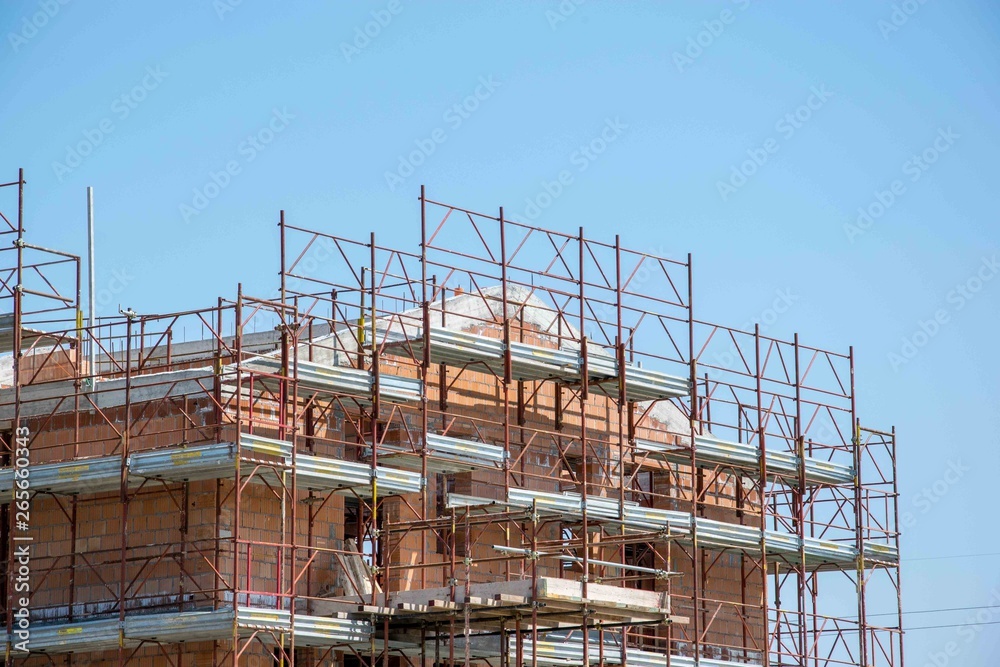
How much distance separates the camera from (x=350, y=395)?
3453cm

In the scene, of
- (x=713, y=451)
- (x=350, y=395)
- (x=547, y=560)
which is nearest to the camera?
(x=350, y=395)

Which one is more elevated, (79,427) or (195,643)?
(79,427)

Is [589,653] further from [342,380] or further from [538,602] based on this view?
[342,380]

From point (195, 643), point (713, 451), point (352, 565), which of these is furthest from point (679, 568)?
point (195, 643)

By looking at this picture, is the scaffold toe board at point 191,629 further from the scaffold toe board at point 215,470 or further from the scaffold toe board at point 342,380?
the scaffold toe board at point 342,380

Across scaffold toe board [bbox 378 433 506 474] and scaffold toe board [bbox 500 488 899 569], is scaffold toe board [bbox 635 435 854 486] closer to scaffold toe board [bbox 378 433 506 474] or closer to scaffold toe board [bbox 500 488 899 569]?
scaffold toe board [bbox 500 488 899 569]

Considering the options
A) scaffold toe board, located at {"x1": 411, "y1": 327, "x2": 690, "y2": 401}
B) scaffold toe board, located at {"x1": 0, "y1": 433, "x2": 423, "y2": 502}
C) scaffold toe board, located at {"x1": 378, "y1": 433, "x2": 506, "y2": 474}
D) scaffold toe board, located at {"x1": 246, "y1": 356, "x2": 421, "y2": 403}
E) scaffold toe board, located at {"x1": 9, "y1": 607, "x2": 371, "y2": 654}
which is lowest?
scaffold toe board, located at {"x1": 9, "y1": 607, "x2": 371, "y2": 654}

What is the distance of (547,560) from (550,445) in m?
2.21

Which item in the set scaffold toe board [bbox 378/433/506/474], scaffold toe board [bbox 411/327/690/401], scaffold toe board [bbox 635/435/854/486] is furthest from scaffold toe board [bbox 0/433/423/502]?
scaffold toe board [bbox 635/435/854/486]

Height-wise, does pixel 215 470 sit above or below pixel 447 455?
below

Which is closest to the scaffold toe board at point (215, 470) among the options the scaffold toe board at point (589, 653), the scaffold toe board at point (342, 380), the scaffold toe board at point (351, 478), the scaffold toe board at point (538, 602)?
the scaffold toe board at point (351, 478)

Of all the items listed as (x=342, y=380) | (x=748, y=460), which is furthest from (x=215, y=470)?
(x=748, y=460)

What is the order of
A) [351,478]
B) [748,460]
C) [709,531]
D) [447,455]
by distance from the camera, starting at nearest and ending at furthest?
[351,478] < [447,455] < [709,531] < [748,460]

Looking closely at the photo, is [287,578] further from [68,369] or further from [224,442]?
[68,369]
